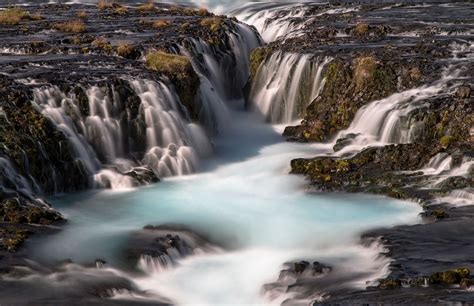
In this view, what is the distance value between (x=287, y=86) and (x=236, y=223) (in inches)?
555

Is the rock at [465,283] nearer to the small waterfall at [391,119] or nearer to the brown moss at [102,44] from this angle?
the small waterfall at [391,119]

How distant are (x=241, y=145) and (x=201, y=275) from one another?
46.1 feet

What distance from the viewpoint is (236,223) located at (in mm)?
21766

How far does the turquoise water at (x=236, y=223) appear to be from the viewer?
58.5ft

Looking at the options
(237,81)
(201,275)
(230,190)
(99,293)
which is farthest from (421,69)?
(99,293)

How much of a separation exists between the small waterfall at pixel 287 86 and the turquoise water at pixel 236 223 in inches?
208

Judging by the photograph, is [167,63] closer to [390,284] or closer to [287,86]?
[287,86]

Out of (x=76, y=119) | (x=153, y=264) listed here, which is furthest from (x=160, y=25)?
(x=153, y=264)

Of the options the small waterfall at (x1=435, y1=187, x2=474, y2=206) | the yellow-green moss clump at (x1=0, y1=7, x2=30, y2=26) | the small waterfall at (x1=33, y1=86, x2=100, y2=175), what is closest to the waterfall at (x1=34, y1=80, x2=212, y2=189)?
the small waterfall at (x1=33, y1=86, x2=100, y2=175)

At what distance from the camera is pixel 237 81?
41.5m

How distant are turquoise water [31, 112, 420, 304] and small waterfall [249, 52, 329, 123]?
527 cm

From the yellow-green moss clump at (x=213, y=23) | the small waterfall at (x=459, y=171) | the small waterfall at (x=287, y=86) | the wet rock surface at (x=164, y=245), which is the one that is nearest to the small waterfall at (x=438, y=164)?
the small waterfall at (x=459, y=171)

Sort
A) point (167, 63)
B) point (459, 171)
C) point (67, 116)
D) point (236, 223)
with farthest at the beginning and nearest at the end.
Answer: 1. point (167, 63)
2. point (67, 116)
3. point (459, 171)
4. point (236, 223)

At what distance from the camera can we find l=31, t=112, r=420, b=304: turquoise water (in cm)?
1783
